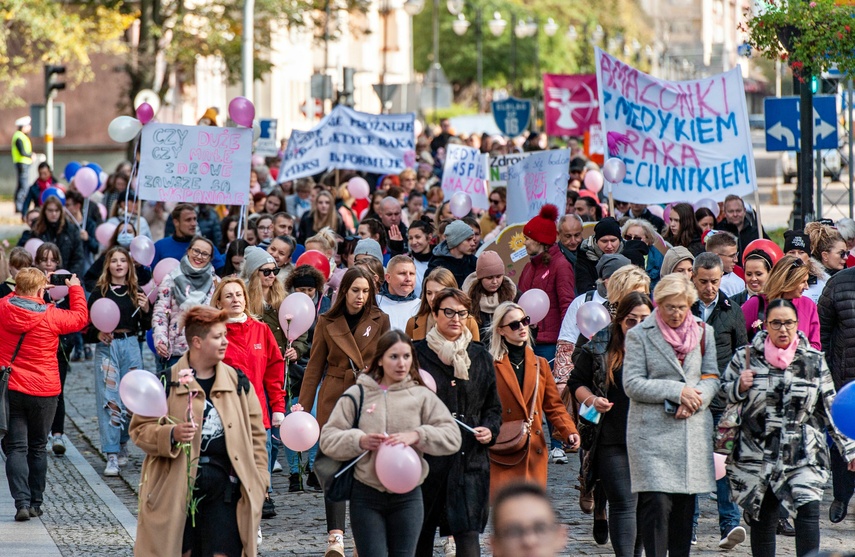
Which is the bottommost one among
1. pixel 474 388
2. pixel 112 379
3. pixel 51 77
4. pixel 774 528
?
pixel 774 528

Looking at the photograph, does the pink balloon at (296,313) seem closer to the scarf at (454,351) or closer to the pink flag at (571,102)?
the scarf at (454,351)

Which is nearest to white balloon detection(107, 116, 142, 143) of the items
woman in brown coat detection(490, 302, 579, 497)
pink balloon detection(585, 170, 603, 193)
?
pink balloon detection(585, 170, 603, 193)

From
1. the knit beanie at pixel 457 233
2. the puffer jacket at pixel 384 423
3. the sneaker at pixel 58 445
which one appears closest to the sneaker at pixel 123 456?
the sneaker at pixel 58 445

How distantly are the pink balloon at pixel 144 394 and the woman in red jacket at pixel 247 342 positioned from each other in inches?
77.4

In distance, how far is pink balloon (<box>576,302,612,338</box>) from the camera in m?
8.00

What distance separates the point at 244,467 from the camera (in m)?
Answer: 6.24

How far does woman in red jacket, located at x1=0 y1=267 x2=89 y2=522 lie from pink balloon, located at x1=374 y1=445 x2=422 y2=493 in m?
3.65

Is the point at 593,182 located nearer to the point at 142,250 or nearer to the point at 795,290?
the point at 142,250

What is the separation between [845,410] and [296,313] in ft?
11.7

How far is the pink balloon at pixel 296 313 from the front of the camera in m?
8.85

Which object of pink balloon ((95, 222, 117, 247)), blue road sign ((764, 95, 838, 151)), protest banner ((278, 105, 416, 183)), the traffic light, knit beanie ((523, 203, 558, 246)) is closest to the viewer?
knit beanie ((523, 203, 558, 246))

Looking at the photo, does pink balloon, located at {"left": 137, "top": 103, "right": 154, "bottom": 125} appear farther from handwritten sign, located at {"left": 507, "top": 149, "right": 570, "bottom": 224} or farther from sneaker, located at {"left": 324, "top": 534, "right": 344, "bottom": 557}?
sneaker, located at {"left": 324, "top": 534, "right": 344, "bottom": 557}

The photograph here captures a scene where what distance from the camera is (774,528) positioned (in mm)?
7062

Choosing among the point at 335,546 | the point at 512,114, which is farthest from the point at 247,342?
the point at 512,114
